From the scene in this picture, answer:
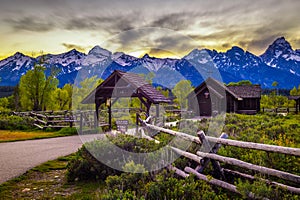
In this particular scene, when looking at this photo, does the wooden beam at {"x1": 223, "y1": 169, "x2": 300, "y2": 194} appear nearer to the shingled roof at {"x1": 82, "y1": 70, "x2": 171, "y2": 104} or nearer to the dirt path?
the dirt path

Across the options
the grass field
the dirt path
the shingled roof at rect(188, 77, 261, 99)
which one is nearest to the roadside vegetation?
the grass field

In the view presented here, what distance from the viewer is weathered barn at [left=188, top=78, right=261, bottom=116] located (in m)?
34.5

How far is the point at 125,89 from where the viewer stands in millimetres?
16250

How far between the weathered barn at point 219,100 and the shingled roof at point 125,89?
1978cm

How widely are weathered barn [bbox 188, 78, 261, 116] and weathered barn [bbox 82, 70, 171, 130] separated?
19712mm

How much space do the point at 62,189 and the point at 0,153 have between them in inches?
255

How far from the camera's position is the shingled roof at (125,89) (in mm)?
14815

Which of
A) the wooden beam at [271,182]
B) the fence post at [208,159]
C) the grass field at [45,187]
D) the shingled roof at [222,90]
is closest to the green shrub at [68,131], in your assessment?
the grass field at [45,187]

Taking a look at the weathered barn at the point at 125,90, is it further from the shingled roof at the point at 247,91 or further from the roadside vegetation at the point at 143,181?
the shingled roof at the point at 247,91

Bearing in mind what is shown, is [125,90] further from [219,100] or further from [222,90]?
[222,90]

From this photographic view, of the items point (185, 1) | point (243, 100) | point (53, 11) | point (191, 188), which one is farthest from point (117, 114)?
point (191, 188)

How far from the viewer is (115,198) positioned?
4.36 metres

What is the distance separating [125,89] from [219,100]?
69.7 feet

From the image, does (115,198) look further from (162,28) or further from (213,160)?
(162,28)
